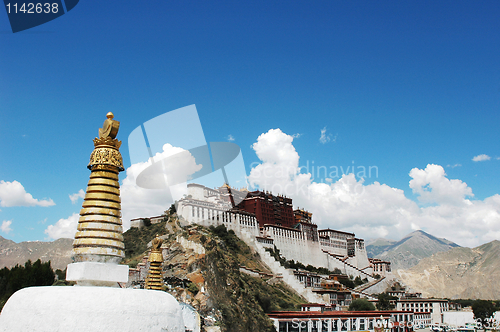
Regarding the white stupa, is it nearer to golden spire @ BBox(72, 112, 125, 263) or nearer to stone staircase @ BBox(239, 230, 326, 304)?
golden spire @ BBox(72, 112, 125, 263)

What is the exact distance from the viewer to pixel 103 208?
937 centimetres

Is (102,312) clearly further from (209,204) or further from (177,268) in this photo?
(209,204)

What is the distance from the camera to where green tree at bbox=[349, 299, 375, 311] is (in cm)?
5284

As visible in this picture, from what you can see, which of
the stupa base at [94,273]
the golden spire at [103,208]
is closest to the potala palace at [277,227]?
the golden spire at [103,208]

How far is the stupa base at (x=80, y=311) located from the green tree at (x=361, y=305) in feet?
163

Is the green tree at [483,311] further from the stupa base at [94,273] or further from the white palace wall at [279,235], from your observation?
the stupa base at [94,273]

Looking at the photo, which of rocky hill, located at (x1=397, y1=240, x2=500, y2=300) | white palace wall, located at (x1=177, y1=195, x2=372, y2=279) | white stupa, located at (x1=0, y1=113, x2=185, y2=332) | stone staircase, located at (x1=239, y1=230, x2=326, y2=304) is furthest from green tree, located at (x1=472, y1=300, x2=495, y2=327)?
white stupa, located at (x1=0, y1=113, x2=185, y2=332)

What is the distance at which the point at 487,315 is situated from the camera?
214 feet

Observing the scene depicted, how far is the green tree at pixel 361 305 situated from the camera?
173 ft

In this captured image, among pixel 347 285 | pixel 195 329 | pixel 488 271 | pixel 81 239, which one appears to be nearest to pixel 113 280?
pixel 81 239

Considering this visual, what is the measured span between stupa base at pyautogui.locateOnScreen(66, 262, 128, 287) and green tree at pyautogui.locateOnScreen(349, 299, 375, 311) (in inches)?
1949

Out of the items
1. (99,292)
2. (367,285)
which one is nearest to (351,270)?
(367,285)

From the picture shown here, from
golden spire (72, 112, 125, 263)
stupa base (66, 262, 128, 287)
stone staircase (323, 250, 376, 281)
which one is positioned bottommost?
stone staircase (323, 250, 376, 281)

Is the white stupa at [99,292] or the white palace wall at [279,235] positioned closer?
the white stupa at [99,292]
